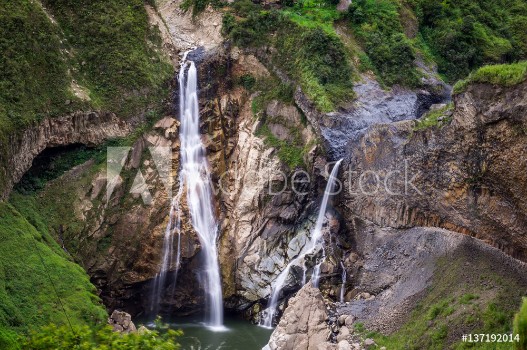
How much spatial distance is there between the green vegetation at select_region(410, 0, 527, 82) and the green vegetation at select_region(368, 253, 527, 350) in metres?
20.1

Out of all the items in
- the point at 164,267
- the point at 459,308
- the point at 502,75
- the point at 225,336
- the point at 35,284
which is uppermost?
the point at 502,75

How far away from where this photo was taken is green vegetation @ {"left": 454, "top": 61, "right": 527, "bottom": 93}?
61.7 feet

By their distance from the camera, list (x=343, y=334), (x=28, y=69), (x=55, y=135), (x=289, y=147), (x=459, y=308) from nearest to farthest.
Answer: (x=459, y=308)
(x=343, y=334)
(x=28, y=69)
(x=55, y=135)
(x=289, y=147)

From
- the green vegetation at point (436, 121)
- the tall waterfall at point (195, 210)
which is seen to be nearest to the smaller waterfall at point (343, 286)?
the tall waterfall at point (195, 210)

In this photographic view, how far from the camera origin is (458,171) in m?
22.3

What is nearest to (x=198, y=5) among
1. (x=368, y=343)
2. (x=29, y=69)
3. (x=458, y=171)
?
(x=29, y=69)

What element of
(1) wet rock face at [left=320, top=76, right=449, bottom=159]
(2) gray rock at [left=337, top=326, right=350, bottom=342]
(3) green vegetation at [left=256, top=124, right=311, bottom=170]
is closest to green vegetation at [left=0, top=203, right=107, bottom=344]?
(2) gray rock at [left=337, top=326, right=350, bottom=342]

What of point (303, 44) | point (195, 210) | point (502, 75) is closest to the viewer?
point (502, 75)

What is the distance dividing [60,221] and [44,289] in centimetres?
667

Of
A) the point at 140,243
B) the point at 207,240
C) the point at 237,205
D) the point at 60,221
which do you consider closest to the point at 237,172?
the point at 237,205

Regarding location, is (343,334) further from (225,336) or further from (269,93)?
(269,93)

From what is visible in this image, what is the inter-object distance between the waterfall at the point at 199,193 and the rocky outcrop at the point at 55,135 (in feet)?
12.5

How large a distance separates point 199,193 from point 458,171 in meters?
15.4

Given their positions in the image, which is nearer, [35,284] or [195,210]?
[35,284]
